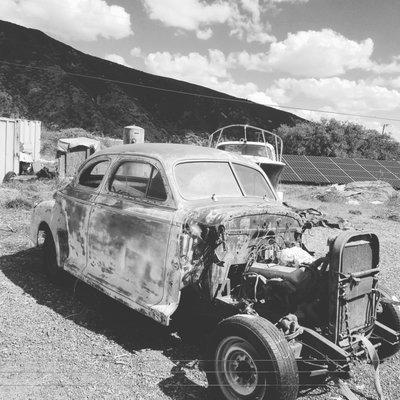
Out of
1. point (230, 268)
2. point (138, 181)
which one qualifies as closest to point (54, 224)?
point (138, 181)

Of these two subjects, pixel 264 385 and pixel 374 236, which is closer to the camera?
pixel 264 385

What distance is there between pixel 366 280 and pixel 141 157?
8.41 ft

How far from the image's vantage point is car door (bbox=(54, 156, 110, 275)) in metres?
5.11

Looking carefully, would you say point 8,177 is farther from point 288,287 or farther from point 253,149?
point 288,287

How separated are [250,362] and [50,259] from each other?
12.0 ft

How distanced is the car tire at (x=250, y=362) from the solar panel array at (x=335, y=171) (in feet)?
51.9

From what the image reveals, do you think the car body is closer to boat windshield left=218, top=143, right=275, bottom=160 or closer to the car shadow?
the car shadow

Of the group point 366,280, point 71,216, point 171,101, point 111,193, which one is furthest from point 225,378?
point 171,101

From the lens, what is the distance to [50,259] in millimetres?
6035

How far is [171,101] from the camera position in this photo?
50344 millimetres

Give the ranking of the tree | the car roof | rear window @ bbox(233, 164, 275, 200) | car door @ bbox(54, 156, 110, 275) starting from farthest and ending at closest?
the tree → car door @ bbox(54, 156, 110, 275) → rear window @ bbox(233, 164, 275, 200) → the car roof

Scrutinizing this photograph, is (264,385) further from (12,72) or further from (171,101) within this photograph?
(171,101)

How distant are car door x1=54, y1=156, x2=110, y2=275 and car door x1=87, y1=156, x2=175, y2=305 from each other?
0.17m

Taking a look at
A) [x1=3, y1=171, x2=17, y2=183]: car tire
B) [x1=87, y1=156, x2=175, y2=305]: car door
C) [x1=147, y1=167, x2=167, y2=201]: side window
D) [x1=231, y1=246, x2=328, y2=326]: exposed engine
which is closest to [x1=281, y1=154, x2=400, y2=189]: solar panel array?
[x1=3, y1=171, x2=17, y2=183]: car tire
